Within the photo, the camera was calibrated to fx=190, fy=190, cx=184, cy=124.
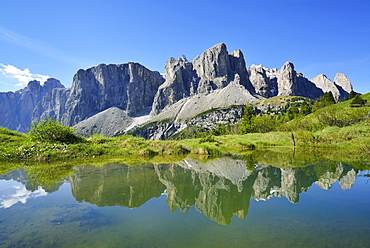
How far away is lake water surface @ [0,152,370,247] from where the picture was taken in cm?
477

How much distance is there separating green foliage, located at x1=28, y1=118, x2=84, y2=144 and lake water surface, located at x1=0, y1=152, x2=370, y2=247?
446 inches

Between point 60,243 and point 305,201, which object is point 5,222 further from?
point 305,201

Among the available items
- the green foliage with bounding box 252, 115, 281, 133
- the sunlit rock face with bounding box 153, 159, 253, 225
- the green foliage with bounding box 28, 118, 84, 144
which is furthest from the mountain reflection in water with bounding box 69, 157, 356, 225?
the green foliage with bounding box 252, 115, 281, 133

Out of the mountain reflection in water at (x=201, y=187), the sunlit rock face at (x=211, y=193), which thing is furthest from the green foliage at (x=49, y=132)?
the sunlit rock face at (x=211, y=193)

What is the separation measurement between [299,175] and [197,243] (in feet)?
31.7

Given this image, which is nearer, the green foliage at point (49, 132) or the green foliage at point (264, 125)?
the green foliage at point (49, 132)

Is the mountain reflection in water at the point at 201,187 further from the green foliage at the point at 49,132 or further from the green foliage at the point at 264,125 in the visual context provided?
the green foliage at the point at 264,125

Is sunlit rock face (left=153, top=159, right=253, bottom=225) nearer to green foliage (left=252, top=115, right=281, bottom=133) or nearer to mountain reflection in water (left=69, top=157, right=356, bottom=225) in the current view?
mountain reflection in water (left=69, top=157, right=356, bottom=225)

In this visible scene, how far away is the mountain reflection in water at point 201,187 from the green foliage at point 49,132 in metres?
12.1

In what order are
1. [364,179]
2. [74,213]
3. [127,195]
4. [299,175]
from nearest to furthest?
[74,213], [127,195], [364,179], [299,175]

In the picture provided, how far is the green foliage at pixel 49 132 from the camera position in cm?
2055

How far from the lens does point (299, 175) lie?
11.6 m

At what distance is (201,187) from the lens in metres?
9.43

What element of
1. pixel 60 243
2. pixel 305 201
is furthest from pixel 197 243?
pixel 305 201
